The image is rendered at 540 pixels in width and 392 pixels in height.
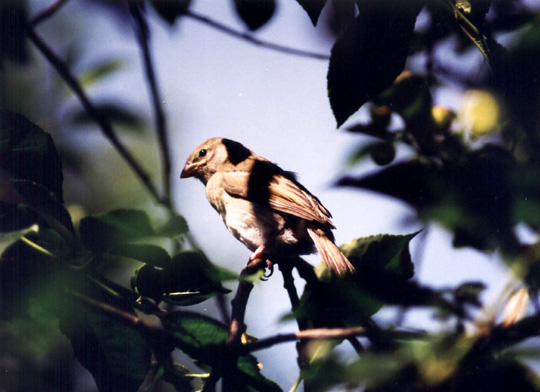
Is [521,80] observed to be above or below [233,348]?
above

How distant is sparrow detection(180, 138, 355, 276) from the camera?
8.37ft

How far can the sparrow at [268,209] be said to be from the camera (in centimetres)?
255

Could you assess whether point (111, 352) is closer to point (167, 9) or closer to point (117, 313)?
point (117, 313)

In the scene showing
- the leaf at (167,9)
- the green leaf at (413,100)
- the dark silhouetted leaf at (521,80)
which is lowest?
the green leaf at (413,100)

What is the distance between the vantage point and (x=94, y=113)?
219cm

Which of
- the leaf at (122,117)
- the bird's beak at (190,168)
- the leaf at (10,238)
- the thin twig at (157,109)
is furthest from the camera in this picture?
the bird's beak at (190,168)

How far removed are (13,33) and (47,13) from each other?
0.74 feet

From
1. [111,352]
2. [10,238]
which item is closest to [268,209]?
[111,352]

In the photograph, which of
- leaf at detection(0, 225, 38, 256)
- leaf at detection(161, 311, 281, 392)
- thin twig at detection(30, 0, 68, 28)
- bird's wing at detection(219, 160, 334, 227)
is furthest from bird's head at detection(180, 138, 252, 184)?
leaf at detection(0, 225, 38, 256)

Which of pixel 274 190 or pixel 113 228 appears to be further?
pixel 274 190

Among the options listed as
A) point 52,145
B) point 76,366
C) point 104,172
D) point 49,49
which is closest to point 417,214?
point 52,145

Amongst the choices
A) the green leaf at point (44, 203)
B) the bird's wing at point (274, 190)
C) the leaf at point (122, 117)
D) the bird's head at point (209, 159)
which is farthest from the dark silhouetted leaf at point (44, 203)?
the bird's head at point (209, 159)

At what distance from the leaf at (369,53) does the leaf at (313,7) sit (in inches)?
3.1

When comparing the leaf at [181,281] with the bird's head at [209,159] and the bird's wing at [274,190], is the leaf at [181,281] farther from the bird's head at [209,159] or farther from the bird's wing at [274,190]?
the bird's head at [209,159]
